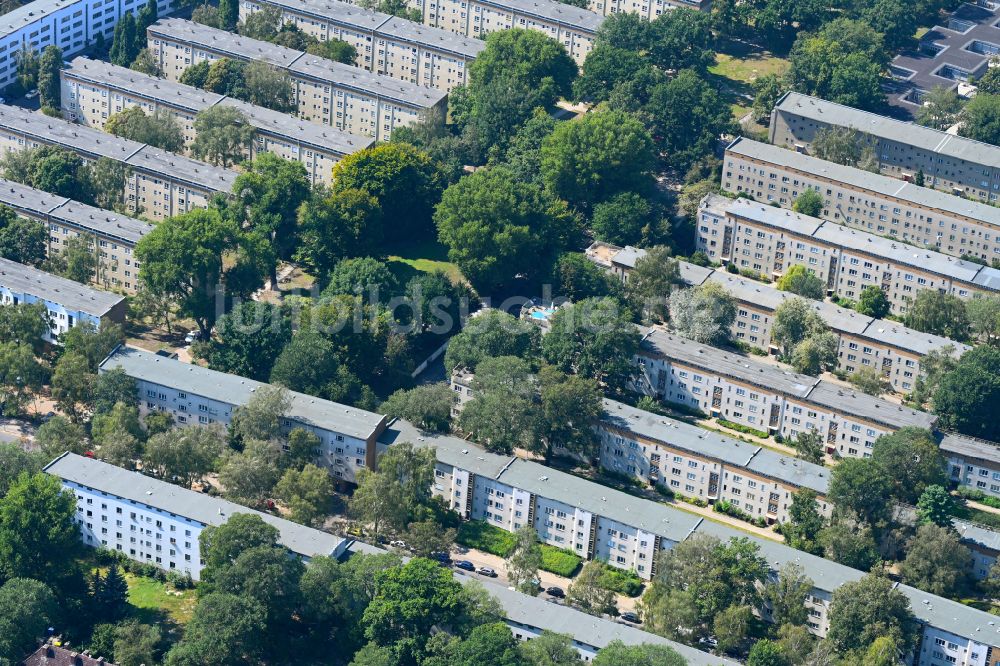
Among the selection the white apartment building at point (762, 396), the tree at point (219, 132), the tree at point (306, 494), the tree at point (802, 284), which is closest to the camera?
the tree at point (306, 494)

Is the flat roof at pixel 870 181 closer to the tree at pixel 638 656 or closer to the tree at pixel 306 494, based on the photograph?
the tree at pixel 306 494

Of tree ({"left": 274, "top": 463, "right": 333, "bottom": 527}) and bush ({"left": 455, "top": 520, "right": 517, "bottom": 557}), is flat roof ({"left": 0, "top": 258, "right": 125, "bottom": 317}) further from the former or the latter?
bush ({"left": 455, "top": 520, "right": 517, "bottom": 557})

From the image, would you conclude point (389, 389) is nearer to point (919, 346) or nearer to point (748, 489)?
point (748, 489)

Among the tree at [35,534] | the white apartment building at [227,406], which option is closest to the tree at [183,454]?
the white apartment building at [227,406]

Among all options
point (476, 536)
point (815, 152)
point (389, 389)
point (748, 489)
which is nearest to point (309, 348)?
point (389, 389)

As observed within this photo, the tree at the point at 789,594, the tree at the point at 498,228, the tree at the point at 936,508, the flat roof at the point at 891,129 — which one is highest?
the flat roof at the point at 891,129
